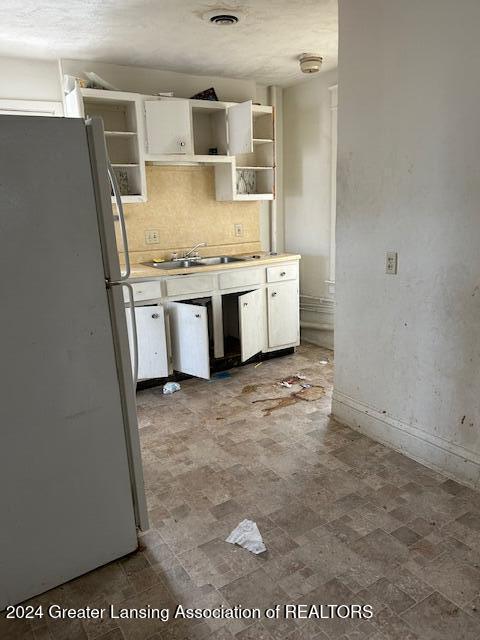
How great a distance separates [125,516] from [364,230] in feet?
6.39

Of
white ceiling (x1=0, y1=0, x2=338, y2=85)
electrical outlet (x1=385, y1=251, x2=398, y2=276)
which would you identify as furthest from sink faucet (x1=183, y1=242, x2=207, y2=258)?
electrical outlet (x1=385, y1=251, x2=398, y2=276)

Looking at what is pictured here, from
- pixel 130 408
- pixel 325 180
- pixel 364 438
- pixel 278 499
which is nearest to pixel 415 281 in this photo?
pixel 364 438

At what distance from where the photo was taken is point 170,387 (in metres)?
3.65

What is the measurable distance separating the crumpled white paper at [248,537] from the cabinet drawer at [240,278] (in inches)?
84.2

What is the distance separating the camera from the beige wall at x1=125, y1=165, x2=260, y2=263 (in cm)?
403

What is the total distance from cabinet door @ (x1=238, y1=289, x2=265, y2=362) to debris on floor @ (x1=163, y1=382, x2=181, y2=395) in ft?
1.96

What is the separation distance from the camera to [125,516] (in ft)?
6.17

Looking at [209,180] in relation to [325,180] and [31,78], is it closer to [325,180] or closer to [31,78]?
[325,180]

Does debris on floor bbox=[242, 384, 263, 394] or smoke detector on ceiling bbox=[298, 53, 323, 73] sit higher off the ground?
smoke detector on ceiling bbox=[298, 53, 323, 73]

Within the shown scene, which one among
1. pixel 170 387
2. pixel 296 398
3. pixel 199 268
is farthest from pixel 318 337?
pixel 170 387

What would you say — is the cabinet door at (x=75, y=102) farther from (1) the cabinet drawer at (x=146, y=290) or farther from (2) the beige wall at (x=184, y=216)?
(1) the cabinet drawer at (x=146, y=290)

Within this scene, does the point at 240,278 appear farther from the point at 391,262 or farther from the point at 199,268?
the point at 391,262

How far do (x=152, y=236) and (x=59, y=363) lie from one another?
2.63 m

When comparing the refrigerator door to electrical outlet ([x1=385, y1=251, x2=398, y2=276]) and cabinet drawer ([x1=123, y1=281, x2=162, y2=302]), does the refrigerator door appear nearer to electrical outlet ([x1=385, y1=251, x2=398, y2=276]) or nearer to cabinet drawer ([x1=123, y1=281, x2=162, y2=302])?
electrical outlet ([x1=385, y1=251, x2=398, y2=276])
